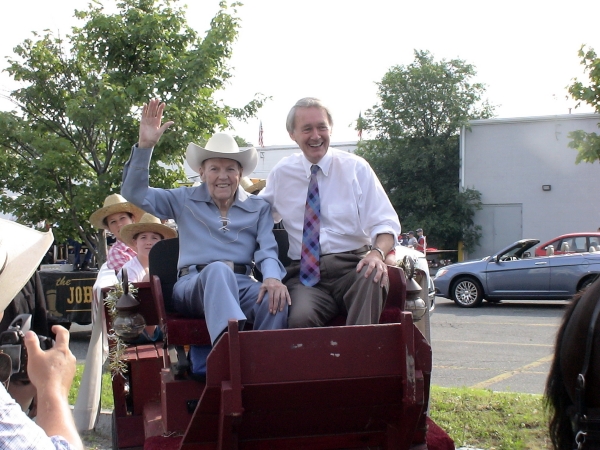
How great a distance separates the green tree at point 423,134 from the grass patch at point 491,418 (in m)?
23.7

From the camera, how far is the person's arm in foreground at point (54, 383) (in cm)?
176

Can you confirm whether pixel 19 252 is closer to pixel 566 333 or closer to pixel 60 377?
pixel 60 377

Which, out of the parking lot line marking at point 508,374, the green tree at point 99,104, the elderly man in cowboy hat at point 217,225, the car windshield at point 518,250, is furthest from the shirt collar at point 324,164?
the car windshield at point 518,250

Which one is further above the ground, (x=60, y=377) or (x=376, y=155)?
(x=376, y=155)

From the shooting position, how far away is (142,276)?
5133 millimetres

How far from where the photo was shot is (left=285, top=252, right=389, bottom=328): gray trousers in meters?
3.45

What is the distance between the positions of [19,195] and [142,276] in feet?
18.3

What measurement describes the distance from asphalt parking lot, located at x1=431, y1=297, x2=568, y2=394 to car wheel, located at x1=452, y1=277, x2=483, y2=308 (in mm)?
226

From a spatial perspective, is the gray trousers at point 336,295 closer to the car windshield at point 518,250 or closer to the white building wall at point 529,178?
the car windshield at point 518,250

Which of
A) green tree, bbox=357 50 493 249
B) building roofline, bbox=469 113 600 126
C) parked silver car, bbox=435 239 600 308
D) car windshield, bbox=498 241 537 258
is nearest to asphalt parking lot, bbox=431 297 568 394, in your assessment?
parked silver car, bbox=435 239 600 308

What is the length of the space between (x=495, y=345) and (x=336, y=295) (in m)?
6.66

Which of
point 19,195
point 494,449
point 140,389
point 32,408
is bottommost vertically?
point 494,449

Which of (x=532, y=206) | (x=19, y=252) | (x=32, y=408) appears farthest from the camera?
(x=532, y=206)

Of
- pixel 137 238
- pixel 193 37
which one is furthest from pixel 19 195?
pixel 137 238
